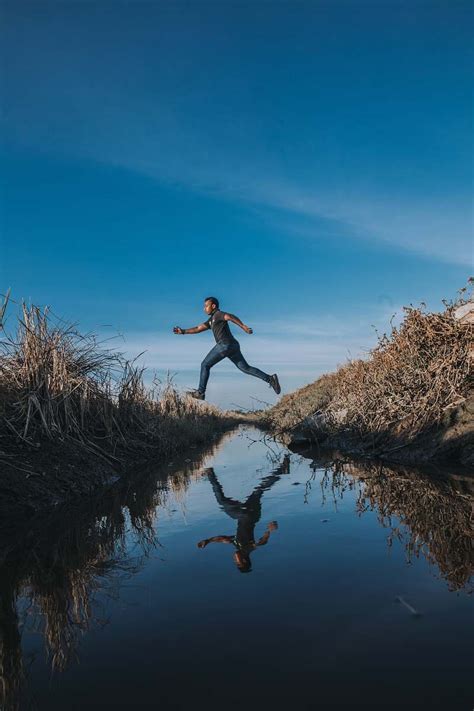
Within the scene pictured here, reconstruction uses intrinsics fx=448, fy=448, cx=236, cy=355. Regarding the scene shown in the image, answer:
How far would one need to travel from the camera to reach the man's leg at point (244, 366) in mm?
10195

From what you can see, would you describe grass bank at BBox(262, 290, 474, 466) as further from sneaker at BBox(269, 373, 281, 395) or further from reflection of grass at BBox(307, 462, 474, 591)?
sneaker at BBox(269, 373, 281, 395)

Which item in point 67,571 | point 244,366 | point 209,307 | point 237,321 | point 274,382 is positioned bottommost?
point 67,571

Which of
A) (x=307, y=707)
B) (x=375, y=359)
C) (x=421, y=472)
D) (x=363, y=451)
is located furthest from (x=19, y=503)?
(x=375, y=359)

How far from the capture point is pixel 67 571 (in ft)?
9.43

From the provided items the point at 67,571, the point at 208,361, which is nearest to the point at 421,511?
the point at 67,571

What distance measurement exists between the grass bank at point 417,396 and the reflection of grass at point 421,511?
1.09m

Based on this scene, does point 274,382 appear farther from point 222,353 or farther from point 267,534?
point 267,534

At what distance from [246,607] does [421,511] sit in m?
2.13

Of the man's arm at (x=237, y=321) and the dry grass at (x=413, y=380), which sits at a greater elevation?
the man's arm at (x=237, y=321)

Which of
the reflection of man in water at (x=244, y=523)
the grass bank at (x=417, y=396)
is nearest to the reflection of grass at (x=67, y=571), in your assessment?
the reflection of man in water at (x=244, y=523)

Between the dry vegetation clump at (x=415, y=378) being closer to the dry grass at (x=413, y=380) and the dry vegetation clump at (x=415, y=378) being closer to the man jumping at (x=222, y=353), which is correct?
the dry grass at (x=413, y=380)

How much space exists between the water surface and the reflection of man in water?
0.07 ft

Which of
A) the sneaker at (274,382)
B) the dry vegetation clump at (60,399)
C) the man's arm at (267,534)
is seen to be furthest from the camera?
the sneaker at (274,382)

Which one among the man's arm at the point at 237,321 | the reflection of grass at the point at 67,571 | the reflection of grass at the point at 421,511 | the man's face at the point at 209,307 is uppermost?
the man's face at the point at 209,307
